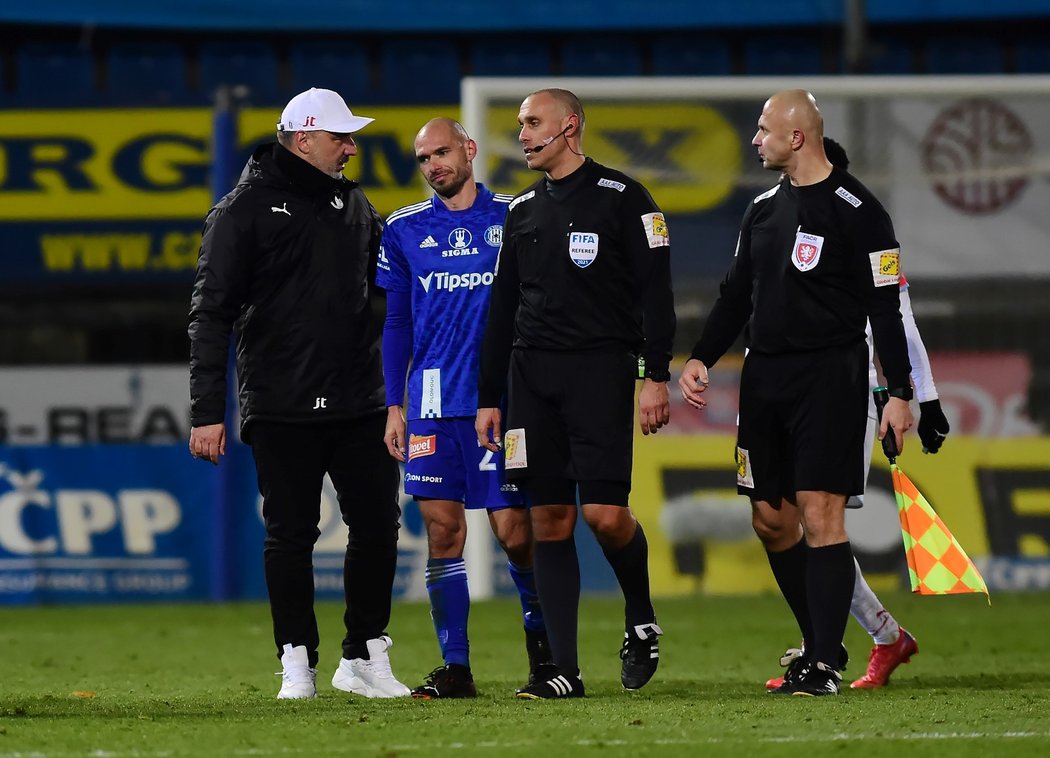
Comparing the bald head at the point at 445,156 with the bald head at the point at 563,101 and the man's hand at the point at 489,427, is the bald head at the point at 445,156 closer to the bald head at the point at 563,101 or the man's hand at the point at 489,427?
the bald head at the point at 563,101

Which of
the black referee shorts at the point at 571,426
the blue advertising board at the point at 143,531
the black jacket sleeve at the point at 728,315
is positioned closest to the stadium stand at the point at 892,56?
the blue advertising board at the point at 143,531

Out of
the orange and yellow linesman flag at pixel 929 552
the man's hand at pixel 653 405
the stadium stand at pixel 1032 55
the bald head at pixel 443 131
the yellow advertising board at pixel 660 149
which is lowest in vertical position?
the orange and yellow linesman flag at pixel 929 552

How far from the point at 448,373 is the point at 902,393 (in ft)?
4.60

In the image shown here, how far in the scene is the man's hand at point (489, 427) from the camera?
529 centimetres

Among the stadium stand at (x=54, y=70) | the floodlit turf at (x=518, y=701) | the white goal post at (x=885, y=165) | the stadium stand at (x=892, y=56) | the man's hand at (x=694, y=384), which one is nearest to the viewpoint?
the floodlit turf at (x=518, y=701)

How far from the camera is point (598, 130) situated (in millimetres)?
10438

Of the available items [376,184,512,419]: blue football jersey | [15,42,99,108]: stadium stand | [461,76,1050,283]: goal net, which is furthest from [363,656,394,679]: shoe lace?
[15,42,99,108]: stadium stand

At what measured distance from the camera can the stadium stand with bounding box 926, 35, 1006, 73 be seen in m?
14.0

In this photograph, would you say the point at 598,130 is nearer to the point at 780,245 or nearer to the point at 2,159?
the point at 2,159

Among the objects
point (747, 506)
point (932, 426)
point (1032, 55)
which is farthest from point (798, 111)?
point (1032, 55)

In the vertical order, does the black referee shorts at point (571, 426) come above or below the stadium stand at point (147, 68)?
below

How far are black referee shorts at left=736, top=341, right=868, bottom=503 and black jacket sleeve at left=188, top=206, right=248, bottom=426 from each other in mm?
1608

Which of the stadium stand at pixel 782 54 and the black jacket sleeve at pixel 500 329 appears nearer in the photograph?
the black jacket sleeve at pixel 500 329

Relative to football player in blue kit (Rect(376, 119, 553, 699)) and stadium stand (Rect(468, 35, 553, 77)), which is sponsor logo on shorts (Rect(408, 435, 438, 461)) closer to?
football player in blue kit (Rect(376, 119, 553, 699))
